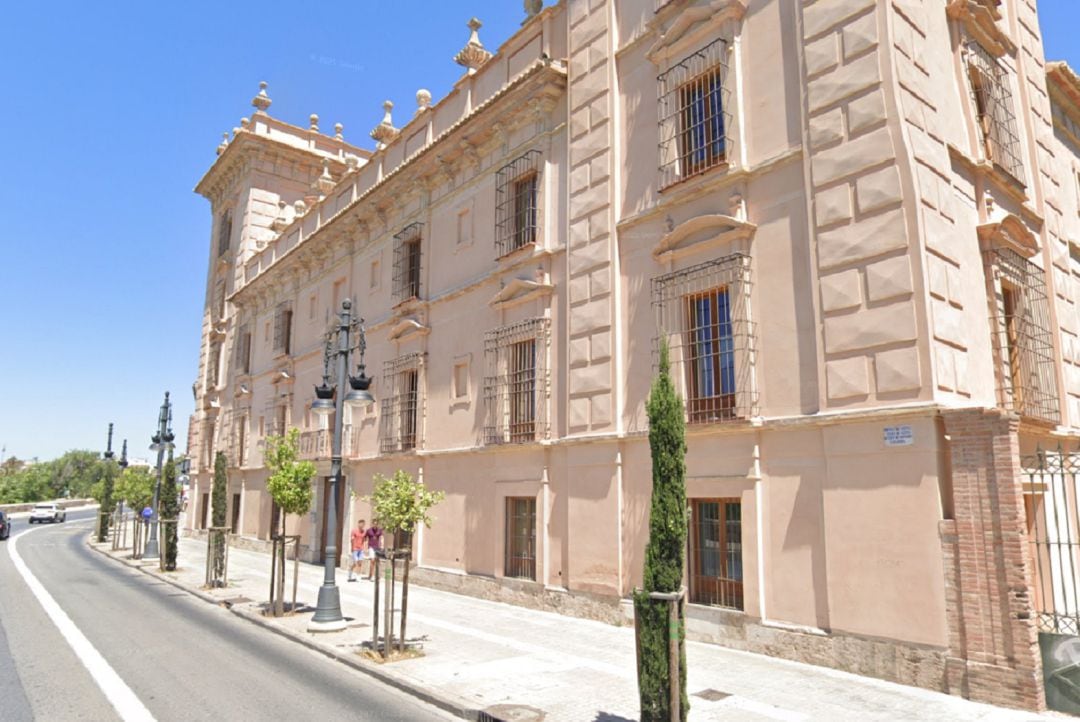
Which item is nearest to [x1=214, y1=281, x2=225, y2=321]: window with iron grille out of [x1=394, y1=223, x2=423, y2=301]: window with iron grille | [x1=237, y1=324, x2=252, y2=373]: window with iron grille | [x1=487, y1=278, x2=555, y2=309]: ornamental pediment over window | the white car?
[x1=237, y1=324, x2=252, y2=373]: window with iron grille

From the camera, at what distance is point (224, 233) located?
121ft

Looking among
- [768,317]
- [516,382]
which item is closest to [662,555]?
[768,317]

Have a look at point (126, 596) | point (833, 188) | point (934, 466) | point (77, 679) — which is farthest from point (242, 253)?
point (934, 466)

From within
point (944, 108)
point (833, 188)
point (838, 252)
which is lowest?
point (838, 252)

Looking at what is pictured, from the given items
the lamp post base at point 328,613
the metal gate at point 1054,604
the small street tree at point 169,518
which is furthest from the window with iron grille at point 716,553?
the small street tree at point 169,518

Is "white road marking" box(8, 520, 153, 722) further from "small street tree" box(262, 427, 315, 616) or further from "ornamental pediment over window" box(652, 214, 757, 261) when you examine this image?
"ornamental pediment over window" box(652, 214, 757, 261)

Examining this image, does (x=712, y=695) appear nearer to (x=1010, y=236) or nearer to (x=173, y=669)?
(x=173, y=669)

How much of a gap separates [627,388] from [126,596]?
12622mm

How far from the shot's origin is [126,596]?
1636cm

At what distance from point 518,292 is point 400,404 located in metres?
6.01

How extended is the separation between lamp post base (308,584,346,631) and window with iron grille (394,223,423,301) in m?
9.17

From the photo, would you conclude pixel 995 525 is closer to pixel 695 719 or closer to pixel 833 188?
pixel 695 719

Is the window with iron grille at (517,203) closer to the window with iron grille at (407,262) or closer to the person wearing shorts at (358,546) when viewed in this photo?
the window with iron grille at (407,262)

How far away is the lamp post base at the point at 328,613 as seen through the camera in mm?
12156
